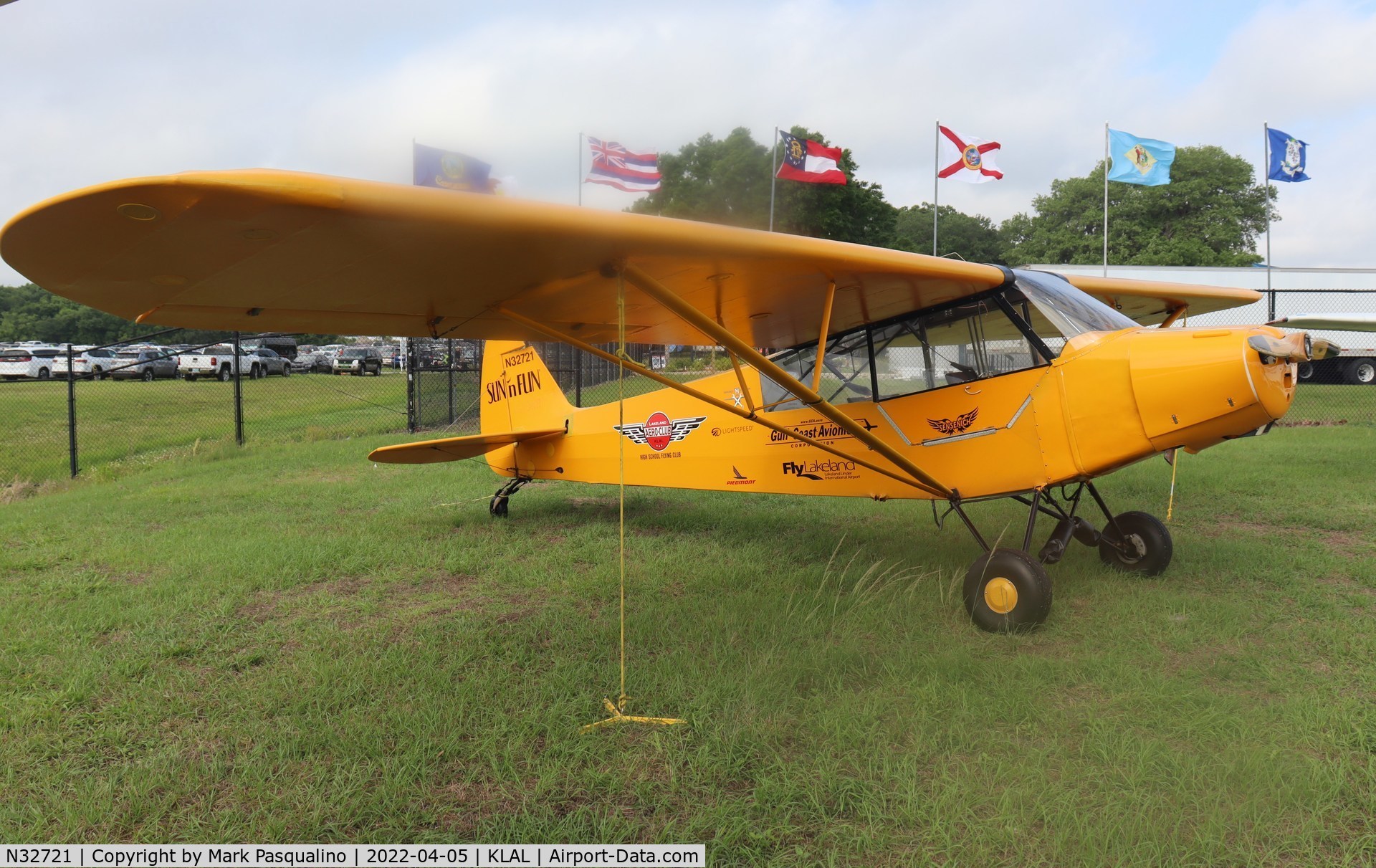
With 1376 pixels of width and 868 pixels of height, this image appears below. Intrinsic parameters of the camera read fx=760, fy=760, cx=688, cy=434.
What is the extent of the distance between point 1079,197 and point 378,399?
52751 mm

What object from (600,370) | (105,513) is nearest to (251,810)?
(105,513)

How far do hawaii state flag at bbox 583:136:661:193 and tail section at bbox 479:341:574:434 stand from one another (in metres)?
19.1

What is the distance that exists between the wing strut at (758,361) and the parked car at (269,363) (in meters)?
36.1

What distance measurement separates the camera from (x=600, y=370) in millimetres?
27453

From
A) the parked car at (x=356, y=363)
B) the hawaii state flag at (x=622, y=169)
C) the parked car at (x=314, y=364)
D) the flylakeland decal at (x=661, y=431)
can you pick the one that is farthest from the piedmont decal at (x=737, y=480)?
the parked car at (x=314, y=364)

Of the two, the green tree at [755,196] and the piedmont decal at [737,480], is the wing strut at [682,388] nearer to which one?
the piedmont decal at [737,480]

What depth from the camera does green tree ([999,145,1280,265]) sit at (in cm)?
4844

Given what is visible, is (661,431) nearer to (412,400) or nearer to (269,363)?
(412,400)

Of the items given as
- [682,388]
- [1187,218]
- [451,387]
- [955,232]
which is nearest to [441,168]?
[451,387]

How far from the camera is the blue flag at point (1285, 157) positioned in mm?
25062

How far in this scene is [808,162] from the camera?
26.5m

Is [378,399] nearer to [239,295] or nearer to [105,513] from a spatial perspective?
[105,513]

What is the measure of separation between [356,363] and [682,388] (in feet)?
130

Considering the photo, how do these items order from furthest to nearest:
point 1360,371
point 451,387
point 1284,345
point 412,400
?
point 1360,371 → point 451,387 → point 412,400 → point 1284,345
